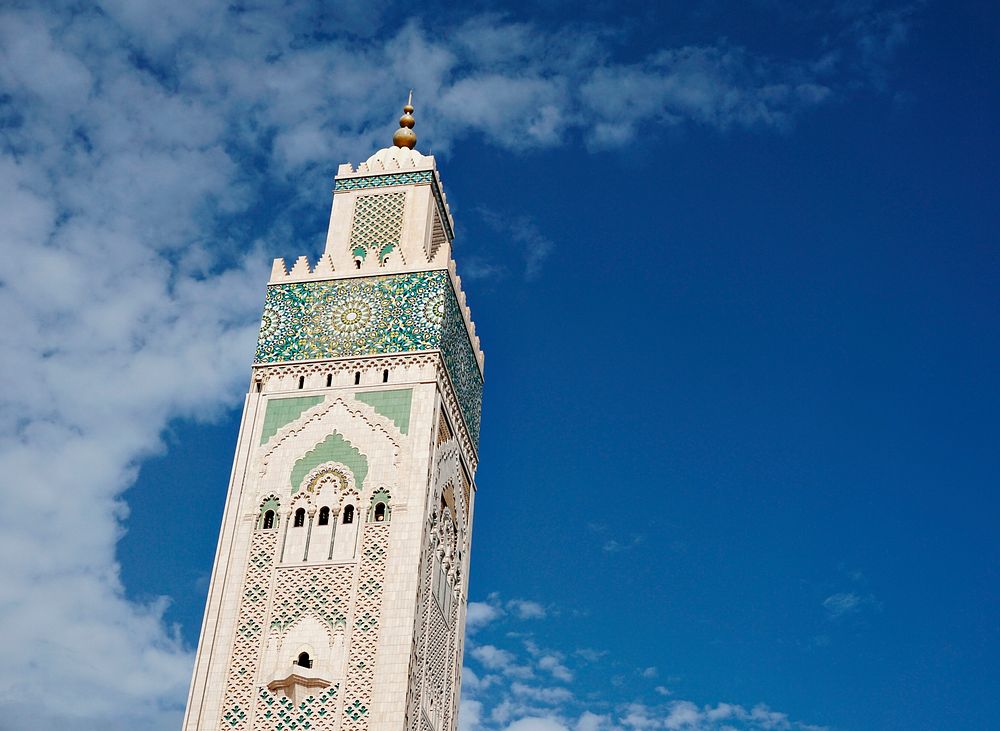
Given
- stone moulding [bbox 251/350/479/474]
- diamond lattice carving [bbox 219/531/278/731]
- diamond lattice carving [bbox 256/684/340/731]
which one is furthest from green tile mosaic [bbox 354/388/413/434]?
diamond lattice carving [bbox 256/684/340/731]

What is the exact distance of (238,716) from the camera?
1452cm

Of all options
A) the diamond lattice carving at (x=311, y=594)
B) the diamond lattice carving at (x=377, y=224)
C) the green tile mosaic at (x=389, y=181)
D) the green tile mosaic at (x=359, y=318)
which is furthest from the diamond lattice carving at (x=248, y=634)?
the green tile mosaic at (x=389, y=181)

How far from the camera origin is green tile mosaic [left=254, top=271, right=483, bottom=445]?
16.9 m

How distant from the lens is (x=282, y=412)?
16.6m

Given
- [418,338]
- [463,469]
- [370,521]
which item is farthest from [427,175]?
[370,521]

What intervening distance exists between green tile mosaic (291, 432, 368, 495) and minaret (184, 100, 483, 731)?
0.05ft

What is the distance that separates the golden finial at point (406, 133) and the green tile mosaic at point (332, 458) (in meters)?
5.33

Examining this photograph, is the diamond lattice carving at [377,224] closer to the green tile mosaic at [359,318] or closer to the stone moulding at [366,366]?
the green tile mosaic at [359,318]

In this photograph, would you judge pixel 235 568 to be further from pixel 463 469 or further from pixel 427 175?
pixel 427 175

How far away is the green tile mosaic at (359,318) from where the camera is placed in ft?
55.4

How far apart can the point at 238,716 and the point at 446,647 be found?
9.34 feet

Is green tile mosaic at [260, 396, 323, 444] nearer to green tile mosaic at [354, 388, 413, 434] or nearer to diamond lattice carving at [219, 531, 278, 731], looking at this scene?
green tile mosaic at [354, 388, 413, 434]

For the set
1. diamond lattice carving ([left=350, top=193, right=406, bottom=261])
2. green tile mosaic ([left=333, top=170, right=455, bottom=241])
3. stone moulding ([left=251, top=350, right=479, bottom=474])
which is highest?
green tile mosaic ([left=333, top=170, right=455, bottom=241])

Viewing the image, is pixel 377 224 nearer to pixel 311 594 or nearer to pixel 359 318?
pixel 359 318
